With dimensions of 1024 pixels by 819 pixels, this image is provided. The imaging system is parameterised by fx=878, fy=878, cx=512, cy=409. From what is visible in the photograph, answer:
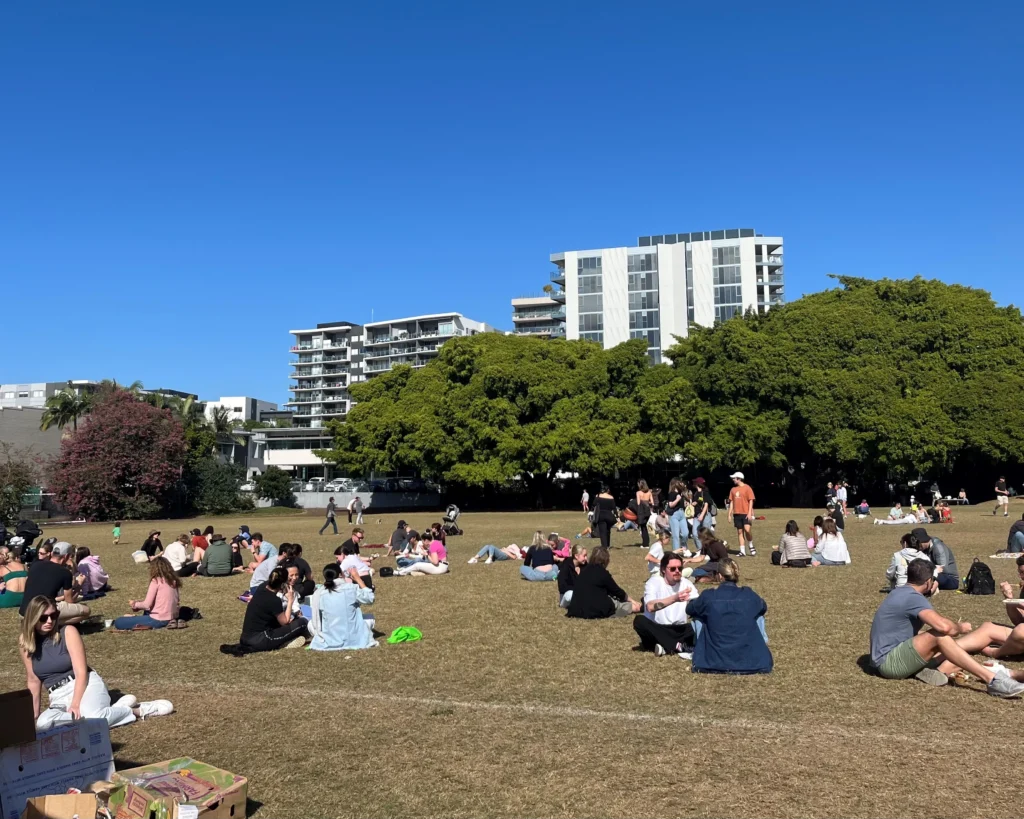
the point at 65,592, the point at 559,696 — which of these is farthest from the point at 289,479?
the point at 559,696


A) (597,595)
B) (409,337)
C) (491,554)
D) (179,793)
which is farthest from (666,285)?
(179,793)

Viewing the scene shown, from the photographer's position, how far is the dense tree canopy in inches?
1802

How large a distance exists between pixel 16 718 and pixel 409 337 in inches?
5205

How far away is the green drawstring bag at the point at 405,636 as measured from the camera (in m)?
11.4

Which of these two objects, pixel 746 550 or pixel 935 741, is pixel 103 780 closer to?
pixel 935 741

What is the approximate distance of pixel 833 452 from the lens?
1879 inches

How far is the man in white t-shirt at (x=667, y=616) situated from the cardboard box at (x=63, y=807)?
21.1 ft

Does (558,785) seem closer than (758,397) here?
Yes

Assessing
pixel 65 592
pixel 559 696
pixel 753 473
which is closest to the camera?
pixel 559 696

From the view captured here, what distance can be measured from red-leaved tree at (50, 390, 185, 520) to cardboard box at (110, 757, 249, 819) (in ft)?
172

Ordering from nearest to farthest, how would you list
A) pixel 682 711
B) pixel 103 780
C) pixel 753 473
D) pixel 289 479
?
pixel 103 780 → pixel 682 711 → pixel 753 473 → pixel 289 479

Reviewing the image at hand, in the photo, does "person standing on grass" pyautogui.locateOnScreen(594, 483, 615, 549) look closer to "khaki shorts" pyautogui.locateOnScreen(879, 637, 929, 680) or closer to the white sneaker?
"khaki shorts" pyautogui.locateOnScreen(879, 637, 929, 680)

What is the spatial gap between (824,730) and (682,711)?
122cm

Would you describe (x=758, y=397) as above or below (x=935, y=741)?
above
